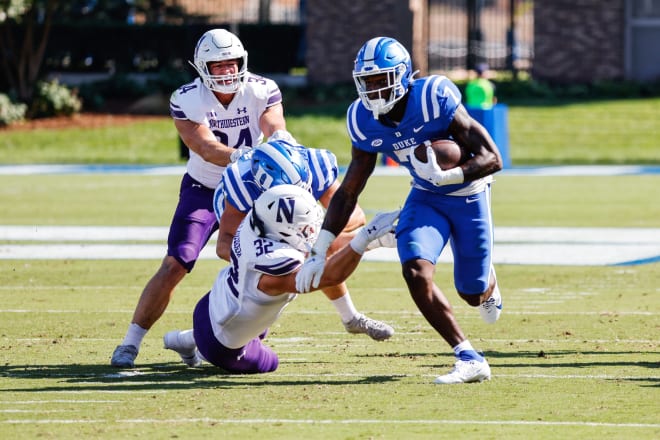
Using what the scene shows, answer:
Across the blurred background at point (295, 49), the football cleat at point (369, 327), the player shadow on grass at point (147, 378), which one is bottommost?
the blurred background at point (295, 49)

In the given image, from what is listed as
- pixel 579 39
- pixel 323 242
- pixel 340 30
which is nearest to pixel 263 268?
pixel 323 242

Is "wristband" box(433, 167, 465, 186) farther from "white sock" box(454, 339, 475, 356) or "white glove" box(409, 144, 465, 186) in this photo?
"white sock" box(454, 339, 475, 356)

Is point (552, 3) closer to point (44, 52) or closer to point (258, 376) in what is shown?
point (44, 52)

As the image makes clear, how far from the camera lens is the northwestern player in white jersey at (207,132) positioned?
7.50 meters

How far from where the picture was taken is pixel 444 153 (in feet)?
22.1

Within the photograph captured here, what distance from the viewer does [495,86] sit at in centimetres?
3019

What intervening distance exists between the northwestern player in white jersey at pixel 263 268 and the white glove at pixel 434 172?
0.25 meters

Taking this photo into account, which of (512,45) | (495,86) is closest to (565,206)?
(495,86)

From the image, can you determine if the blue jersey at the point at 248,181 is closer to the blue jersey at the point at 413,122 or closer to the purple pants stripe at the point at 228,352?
the blue jersey at the point at 413,122

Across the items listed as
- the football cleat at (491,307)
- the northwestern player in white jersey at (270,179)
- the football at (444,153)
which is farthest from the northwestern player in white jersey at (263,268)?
the football cleat at (491,307)

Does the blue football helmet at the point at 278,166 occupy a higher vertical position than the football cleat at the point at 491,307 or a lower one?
higher

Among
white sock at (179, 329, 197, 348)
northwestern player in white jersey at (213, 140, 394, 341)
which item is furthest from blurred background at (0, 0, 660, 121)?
white sock at (179, 329, 197, 348)

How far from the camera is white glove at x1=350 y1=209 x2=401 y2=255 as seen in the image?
6.46m

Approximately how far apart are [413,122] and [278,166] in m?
0.71
